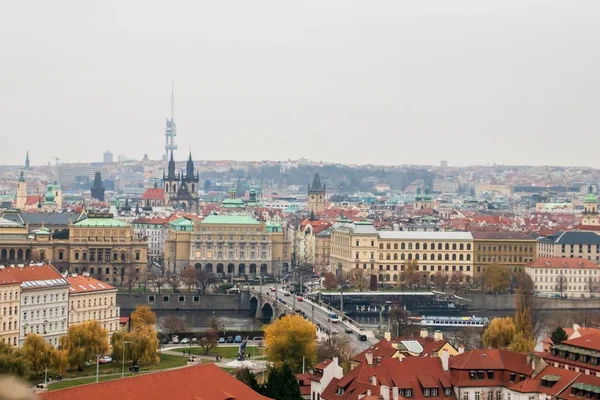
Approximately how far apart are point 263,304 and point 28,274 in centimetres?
3163

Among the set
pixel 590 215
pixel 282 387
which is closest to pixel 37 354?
pixel 282 387

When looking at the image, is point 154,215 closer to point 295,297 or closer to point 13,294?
point 295,297

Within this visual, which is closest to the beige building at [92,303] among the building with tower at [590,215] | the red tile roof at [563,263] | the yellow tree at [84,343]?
the yellow tree at [84,343]

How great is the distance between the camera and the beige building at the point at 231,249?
122 meters

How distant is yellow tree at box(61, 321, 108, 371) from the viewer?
55719 millimetres

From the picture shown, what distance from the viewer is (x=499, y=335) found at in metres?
62.1

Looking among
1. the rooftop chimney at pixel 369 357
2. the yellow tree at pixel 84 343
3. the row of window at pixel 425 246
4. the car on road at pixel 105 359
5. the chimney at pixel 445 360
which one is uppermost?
the chimney at pixel 445 360

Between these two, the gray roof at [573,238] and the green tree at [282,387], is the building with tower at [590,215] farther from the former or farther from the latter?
the green tree at [282,387]

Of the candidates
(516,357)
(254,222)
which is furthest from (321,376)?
(254,222)

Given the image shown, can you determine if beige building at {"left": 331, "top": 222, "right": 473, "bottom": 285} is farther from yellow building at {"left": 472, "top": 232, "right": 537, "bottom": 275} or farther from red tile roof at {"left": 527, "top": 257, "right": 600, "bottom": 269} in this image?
red tile roof at {"left": 527, "top": 257, "right": 600, "bottom": 269}

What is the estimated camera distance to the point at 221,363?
Result: 57.9 meters

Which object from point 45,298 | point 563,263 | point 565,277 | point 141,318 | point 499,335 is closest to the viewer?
point 499,335

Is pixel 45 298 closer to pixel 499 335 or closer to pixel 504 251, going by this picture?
pixel 499 335

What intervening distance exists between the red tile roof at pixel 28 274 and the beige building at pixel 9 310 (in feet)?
1.07
